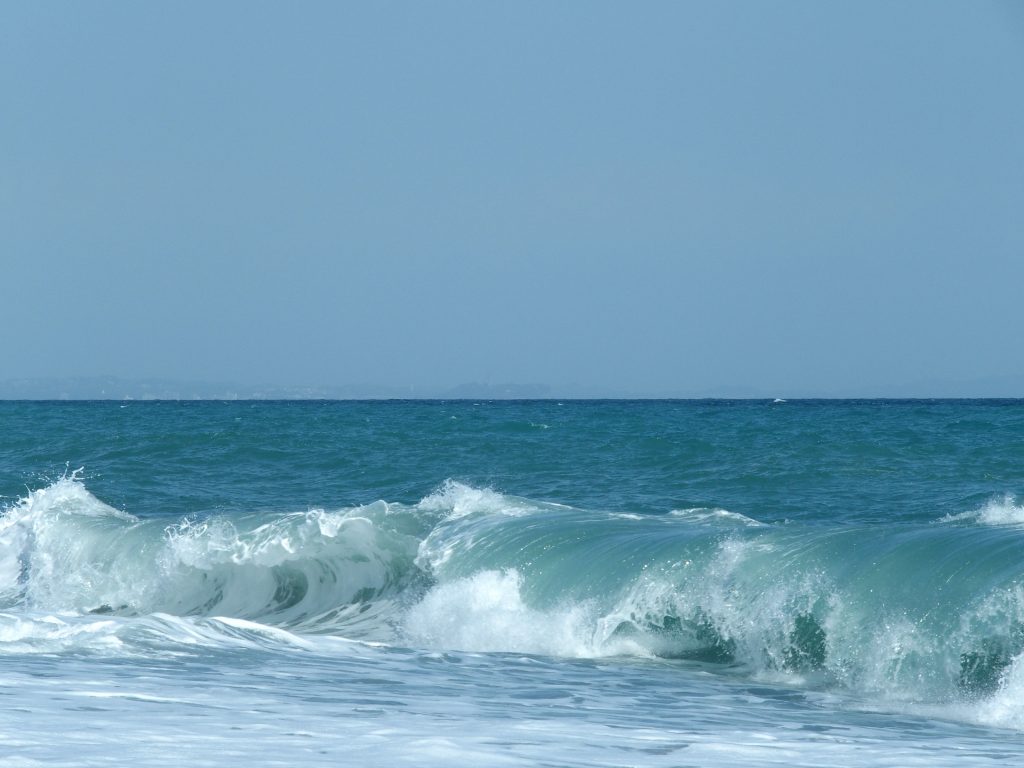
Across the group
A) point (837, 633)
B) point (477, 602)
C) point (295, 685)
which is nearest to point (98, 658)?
point (295, 685)

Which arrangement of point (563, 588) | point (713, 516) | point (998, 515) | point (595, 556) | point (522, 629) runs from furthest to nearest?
point (713, 516)
point (998, 515)
point (595, 556)
point (563, 588)
point (522, 629)

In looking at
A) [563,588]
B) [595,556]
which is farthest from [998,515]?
[563,588]

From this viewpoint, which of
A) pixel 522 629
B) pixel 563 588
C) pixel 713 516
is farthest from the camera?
pixel 713 516

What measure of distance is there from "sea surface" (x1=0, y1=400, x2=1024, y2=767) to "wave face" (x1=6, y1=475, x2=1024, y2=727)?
1.0 inches

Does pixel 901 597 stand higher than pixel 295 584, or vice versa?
pixel 901 597

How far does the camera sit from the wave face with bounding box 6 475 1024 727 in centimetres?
743

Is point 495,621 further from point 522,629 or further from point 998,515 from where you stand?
point 998,515

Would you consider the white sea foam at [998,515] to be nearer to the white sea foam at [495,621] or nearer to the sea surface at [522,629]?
the sea surface at [522,629]

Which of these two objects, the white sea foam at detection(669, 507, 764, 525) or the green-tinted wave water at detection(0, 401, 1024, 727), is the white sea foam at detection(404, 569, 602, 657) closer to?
the green-tinted wave water at detection(0, 401, 1024, 727)

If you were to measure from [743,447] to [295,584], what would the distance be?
44.1ft

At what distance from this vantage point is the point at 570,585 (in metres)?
9.81

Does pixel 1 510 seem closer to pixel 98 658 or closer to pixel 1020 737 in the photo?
pixel 98 658

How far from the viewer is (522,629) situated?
9.19 m

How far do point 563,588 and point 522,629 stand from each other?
739mm
